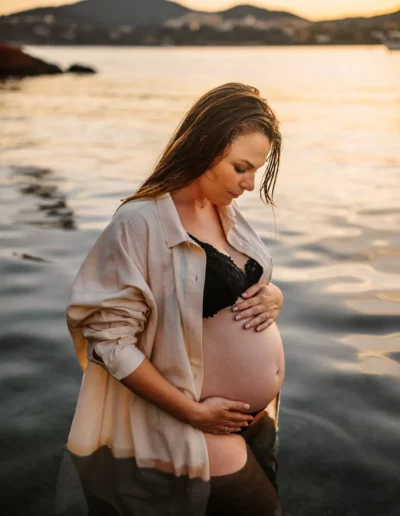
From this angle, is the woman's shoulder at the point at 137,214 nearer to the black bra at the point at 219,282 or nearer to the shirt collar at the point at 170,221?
the shirt collar at the point at 170,221

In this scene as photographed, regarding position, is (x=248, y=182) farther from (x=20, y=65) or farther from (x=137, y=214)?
(x=20, y=65)

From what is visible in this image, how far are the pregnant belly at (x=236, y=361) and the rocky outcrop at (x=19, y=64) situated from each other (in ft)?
139

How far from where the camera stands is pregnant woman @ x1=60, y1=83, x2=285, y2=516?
283cm

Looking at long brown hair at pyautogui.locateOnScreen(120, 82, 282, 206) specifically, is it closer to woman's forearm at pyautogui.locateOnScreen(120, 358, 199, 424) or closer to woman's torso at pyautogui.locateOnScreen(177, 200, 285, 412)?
woman's torso at pyautogui.locateOnScreen(177, 200, 285, 412)

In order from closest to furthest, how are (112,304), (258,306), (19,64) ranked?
(112,304), (258,306), (19,64)

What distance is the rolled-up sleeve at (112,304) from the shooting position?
2.77 metres

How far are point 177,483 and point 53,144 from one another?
486 inches

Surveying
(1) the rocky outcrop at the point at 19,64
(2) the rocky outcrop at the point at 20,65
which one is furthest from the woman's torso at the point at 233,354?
(1) the rocky outcrop at the point at 19,64

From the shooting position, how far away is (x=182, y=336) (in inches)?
113

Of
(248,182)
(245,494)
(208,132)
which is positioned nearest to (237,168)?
(248,182)

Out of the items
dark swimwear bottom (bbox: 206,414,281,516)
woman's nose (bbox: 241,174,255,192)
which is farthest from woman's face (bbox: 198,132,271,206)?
dark swimwear bottom (bbox: 206,414,281,516)

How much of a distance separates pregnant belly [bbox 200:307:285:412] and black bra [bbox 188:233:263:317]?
5cm

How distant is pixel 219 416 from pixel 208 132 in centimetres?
118

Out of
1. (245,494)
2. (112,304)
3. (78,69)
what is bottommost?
(78,69)
